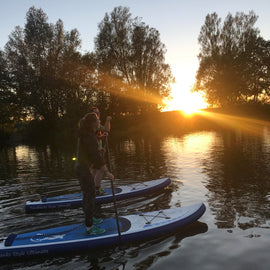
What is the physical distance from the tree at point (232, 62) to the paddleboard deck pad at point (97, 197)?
44.0 metres

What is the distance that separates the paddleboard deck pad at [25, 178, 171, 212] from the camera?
27.5 ft

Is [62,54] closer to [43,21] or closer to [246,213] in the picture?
[43,21]

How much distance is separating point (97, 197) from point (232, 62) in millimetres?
46475

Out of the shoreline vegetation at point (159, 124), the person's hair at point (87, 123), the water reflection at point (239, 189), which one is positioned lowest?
the water reflection at point (239, 189)

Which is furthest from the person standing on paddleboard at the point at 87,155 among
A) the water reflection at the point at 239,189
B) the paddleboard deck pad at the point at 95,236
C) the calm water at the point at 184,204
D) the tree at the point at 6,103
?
the tree at the point at 6,103

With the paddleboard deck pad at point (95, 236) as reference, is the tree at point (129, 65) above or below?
above

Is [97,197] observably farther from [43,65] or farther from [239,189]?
[43,65]

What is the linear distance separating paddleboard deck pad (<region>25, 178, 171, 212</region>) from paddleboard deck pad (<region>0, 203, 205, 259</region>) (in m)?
2.36

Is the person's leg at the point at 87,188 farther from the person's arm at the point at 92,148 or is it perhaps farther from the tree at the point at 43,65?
the tree at the point at 43,65

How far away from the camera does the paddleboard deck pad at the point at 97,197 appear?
8.37m

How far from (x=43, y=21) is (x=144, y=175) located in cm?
3688

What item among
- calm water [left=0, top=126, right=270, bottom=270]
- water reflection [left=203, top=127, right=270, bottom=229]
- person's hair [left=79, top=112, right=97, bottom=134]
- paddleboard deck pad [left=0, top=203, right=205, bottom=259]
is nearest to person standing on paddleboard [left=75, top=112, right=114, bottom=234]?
person's hair [left=79, top=112, right=97, bottom=134]

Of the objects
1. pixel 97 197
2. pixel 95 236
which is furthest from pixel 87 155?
pixel 97 197

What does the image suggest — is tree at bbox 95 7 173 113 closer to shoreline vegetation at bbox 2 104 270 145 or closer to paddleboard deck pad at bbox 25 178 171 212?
shoreline vegetation at bbox 2 104 270 145
